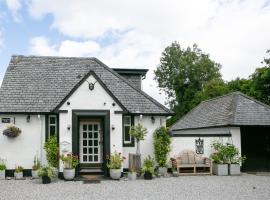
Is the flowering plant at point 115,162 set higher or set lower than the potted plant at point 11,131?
lower

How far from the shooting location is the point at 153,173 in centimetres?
1773

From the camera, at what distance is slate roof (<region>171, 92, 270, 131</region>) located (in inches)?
824

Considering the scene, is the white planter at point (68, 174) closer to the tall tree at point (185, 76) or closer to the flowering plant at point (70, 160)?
the flowering plant at point (70, 160)

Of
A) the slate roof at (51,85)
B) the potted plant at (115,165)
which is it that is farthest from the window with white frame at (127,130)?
the potted plant at (115,165)

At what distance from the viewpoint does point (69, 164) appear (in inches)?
681

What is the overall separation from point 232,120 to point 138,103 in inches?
201

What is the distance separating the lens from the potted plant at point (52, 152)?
18.1 meters

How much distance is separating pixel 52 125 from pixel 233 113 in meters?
9.79

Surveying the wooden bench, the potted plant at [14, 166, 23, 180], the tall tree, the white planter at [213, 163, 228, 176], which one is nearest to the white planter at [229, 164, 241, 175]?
the white planter at [213, 163, 228, 176]

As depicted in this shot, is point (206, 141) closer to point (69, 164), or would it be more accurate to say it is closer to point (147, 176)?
point (147, 176)

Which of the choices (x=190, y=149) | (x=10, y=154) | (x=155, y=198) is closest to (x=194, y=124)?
(x=190, y=149)

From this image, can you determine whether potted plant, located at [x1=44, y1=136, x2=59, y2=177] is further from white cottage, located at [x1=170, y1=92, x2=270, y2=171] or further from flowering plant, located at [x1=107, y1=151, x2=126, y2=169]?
white cottage, located at [x1=170, y1=92, x2=270, y2=171]

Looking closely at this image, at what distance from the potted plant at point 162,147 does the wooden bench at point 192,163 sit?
2.26 ft

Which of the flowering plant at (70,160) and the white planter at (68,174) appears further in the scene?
the flowering plant at (70,160)
